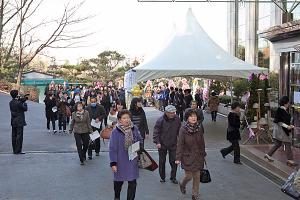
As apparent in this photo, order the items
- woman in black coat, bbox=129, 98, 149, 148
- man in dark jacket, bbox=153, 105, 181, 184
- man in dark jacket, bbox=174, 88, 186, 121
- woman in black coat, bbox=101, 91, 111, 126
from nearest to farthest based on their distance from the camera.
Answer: man in dark jacket, bbox=153, 105, 181, 184 → woman in black coat, bbox=129, 98, 149, 148 → woman in black coat, bbox=101, 91, 111, 126 → man in dark jacket, bbox=174, 88, 186, 121

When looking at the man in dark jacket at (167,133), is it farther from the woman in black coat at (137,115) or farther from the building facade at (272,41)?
the building facade at (272,41)

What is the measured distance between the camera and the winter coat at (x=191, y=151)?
696cm

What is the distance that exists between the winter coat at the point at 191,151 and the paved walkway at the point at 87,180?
0.70 m

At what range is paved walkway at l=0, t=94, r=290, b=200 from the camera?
24.9 feet

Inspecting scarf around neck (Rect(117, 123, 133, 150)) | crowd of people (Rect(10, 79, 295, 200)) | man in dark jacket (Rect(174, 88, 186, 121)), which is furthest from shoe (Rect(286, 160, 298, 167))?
man in dark jacket (Rect(174, 88, 186, 121))

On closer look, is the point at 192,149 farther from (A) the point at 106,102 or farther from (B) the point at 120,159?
(A) the point at 106,102

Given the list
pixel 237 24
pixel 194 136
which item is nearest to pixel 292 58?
pixel 194 136

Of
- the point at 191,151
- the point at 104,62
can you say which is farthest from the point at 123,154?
the point at 104,62

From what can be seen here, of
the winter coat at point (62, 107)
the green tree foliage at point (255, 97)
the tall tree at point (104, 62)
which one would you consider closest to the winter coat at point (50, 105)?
the winter coat at point (62, 107)

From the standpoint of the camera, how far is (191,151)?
6.97 metres

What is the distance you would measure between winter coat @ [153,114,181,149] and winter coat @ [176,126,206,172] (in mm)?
1303

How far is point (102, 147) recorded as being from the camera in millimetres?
12867

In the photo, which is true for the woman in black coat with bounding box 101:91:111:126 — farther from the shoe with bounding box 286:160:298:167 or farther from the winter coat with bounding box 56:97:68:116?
the shoe with bounding box 286:160:298:167

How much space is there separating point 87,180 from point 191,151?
2.58 m
